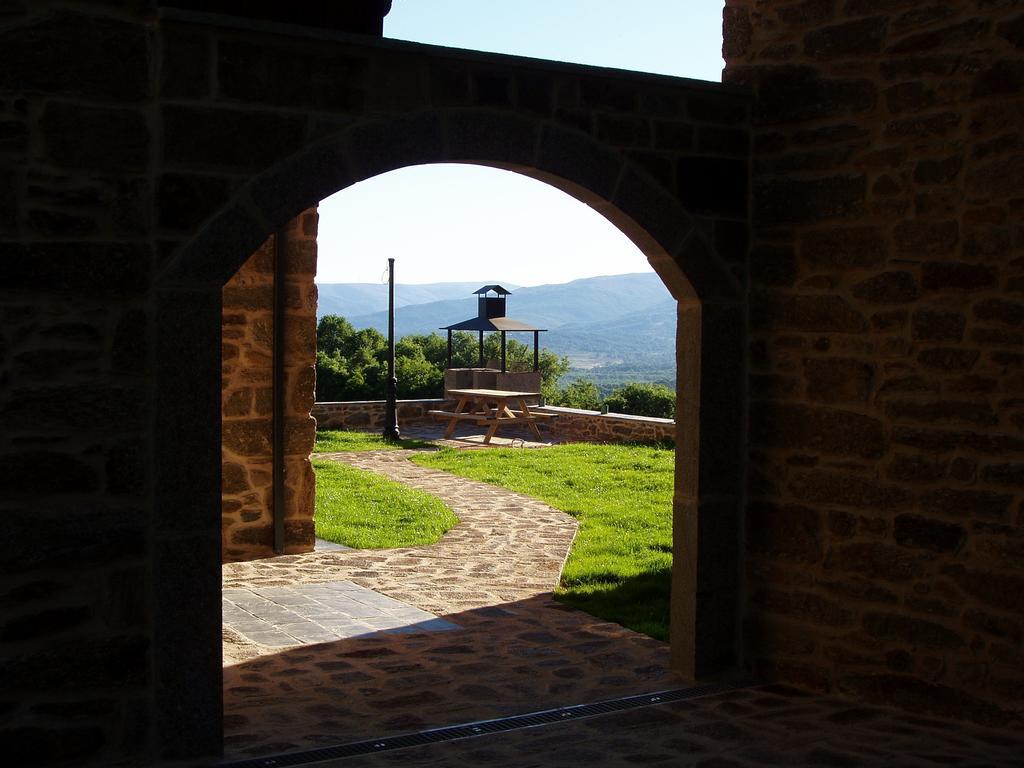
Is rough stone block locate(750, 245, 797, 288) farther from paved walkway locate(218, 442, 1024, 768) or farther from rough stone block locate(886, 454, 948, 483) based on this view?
paved walkway locate(218, 442, 1024, 768)

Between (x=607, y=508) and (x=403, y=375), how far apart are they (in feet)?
54.7

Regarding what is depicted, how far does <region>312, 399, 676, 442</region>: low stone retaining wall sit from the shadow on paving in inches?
370

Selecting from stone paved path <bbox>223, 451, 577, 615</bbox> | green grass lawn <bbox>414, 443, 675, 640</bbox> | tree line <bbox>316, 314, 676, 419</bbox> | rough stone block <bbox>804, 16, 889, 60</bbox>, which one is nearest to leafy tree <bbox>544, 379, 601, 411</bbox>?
tree line <bbox>316, 314, 676, 419</bbox>

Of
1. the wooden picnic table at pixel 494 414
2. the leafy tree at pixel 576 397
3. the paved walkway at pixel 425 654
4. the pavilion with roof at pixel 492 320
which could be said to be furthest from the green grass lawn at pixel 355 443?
the leafy tree at pixel 576 397

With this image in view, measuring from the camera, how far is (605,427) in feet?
55.6

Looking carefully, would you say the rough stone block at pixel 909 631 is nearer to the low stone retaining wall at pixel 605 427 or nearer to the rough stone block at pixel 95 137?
the rough stone block at pixel 95 137

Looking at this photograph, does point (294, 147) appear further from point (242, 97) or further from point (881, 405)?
point (881, 405)

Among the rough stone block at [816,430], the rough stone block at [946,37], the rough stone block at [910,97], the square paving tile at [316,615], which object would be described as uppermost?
the rough stone block at [946,37]

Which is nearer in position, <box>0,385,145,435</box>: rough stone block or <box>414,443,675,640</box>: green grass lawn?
<box>0,385,145,435</box>: rough stone block

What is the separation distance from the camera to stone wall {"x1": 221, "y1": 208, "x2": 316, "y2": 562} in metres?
8.37

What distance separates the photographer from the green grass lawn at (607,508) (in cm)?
721

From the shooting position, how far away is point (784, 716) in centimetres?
499

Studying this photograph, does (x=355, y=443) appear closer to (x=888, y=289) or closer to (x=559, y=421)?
(x=559, y=421)

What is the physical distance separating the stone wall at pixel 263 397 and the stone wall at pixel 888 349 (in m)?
4.10
